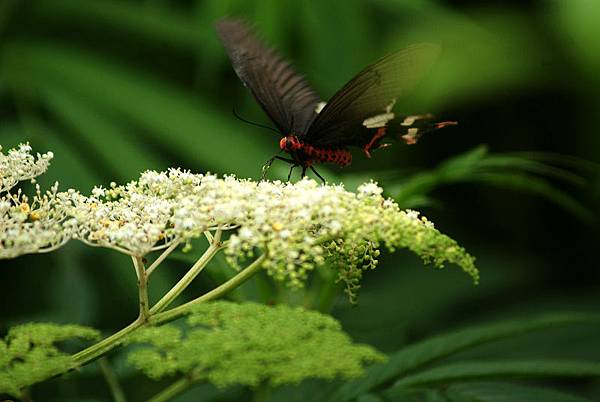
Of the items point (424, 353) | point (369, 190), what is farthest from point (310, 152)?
point (369, 190)

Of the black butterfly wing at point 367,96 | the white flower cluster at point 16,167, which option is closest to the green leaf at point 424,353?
the black butterfly wing at point 367,96

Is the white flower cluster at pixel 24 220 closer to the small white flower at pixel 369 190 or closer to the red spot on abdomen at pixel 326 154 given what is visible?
the small white flower at pixel 369 190

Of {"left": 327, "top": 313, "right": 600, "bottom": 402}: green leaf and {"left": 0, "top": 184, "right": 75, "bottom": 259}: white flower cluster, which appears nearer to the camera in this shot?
{"left": 0, "top": 184, "right": 75, "bottom": 259}: white flower cluster

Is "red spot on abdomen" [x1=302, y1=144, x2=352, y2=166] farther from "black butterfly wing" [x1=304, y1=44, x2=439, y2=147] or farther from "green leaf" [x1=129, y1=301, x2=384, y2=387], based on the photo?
"green leaf" [x1=129, y1=301, x2=384, y2=387]

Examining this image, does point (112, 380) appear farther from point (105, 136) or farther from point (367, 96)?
point (105, 136)

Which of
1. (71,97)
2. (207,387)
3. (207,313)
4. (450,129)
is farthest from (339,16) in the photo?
(207,313)

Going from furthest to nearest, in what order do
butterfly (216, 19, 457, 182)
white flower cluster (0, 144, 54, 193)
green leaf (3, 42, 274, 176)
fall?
1. green leaf (3, 42, 274, 176)
2. butterfly (216, 19, 457, 182)
3. white flower cluster (0, 144, 54, 193)

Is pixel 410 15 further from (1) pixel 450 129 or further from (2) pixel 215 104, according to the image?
(2) pixel 215 104

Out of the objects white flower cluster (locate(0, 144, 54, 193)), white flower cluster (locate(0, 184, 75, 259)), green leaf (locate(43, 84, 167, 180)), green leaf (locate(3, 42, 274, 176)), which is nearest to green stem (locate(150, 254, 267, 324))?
white flower cluster (locate(0, 184, 75, 259))
